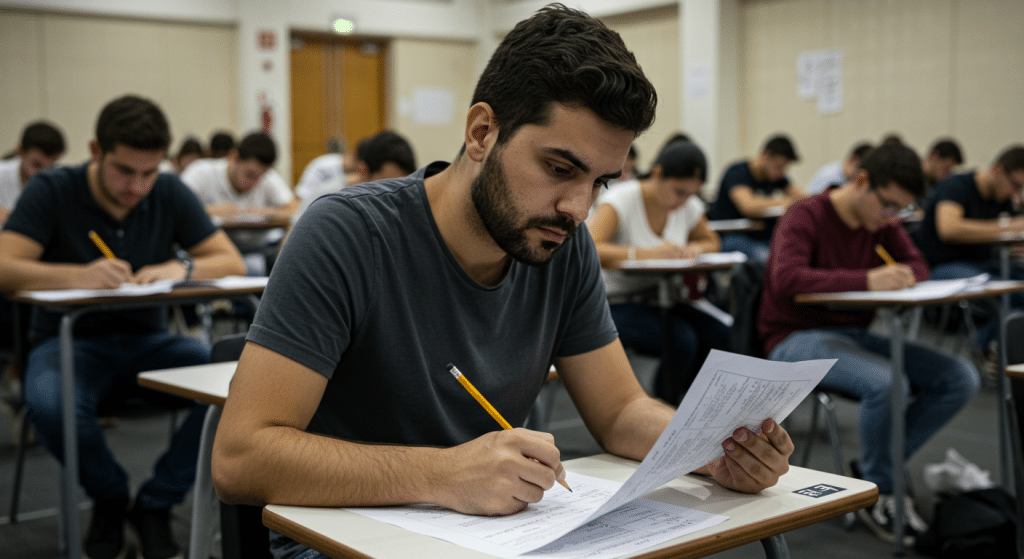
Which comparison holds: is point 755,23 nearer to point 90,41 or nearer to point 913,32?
point 913,32

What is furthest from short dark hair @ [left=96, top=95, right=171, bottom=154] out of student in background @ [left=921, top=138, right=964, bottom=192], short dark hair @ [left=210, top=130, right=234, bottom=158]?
student in background @ [left=921, top=138, right=964, bottom=192]

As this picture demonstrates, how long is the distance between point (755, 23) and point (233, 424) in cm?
819

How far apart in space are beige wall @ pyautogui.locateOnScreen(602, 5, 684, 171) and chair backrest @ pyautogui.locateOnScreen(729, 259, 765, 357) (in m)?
5.80

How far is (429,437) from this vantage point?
3.93 ft

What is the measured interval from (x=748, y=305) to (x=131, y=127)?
6.33ft

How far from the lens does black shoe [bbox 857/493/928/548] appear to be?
261 cm

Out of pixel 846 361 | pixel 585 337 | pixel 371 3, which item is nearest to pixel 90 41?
pixel 371 3

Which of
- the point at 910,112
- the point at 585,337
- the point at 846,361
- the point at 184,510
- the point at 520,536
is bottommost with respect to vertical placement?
the point at 184,510

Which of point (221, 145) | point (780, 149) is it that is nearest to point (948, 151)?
point (780, 149)

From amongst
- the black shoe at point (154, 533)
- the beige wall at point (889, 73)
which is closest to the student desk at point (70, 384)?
the black shoe at point (154, 533)

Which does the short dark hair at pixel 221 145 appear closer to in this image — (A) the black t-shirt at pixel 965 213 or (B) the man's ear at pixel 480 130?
(A) the black t-shirt at pixel 965 213

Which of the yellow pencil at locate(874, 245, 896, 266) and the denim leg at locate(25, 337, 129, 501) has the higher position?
the yellow pencil at locate(874, 245, 896, 266)

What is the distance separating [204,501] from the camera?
5.25ft

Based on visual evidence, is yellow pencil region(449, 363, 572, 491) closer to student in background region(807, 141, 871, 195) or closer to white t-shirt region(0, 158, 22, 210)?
white t-shirt region(0, 158, 22, 210)
